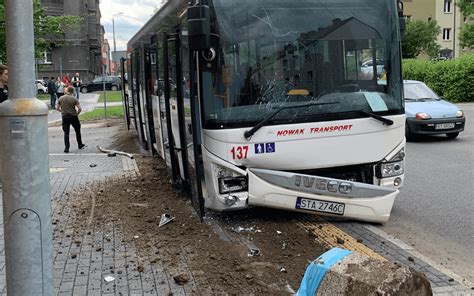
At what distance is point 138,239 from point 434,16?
242ft

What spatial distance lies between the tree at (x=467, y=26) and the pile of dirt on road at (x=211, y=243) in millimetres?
43512

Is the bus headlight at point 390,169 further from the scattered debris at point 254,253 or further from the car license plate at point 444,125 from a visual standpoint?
the car license plate at point 444,125

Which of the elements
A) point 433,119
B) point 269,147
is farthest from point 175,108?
point 433,119

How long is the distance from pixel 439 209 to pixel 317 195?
2342mm

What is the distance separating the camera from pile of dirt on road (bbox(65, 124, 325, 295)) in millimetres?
4875

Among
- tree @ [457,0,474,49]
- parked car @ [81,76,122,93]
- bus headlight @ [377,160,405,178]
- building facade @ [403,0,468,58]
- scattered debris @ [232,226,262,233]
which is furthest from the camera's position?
building facade @ [403,0,468,58]

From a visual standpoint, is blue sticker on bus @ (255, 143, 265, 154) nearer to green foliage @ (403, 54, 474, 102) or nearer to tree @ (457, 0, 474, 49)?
green foliage @ (403, 54, 474, 102)

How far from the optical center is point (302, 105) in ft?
20.5

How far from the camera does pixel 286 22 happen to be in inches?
244

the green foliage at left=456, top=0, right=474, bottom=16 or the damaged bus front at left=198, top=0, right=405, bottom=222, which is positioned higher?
the green foliage at left=456, top=0, right=474, bottom=16

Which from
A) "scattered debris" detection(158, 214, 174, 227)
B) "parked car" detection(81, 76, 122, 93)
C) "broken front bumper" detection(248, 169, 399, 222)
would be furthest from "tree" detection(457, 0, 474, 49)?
"scattered debris" detection(158, 214, 174, 227)

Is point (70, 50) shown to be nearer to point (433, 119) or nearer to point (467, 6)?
point (467, 6)

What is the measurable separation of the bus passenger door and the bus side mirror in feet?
3.76

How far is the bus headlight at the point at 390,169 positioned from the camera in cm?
656
